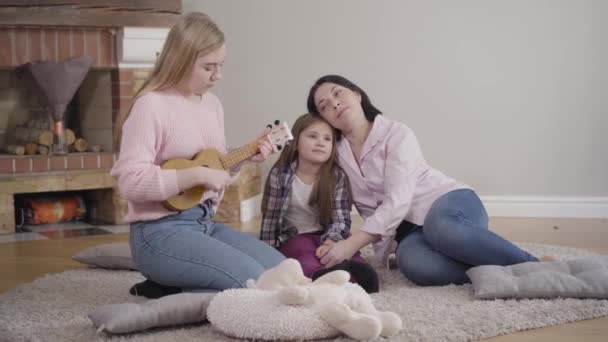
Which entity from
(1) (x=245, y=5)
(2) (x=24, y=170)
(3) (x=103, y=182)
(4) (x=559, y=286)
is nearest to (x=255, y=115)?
(1) (x=245, y=5)

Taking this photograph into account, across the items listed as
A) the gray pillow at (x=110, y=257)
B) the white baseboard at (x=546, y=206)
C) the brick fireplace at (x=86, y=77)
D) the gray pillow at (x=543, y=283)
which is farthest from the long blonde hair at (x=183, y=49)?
the white baseboard at (x=546, y=206)

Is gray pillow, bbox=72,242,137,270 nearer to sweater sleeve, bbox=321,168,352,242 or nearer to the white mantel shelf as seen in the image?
sweater sleeve, bbox=321,168,352,242

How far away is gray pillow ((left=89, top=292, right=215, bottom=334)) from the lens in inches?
71.5

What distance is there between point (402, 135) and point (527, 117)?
1.26 m

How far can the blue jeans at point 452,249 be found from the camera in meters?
2.27

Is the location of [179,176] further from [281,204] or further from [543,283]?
[543,283]

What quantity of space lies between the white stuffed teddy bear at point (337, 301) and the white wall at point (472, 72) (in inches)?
75.1

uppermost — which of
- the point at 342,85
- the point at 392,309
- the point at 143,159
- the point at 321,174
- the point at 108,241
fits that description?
the point at 342,85

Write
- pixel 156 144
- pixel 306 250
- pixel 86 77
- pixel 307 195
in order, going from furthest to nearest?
pixel 86 77 < pixel 307 195 < pixel 306 250 < pixel 156 144

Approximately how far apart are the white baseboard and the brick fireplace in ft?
5.21

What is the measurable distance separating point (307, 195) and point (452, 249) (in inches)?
19.2

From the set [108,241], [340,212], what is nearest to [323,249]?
[340,212]

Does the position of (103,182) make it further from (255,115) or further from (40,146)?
(255,115)

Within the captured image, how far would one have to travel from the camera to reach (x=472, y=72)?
3.62 meters
